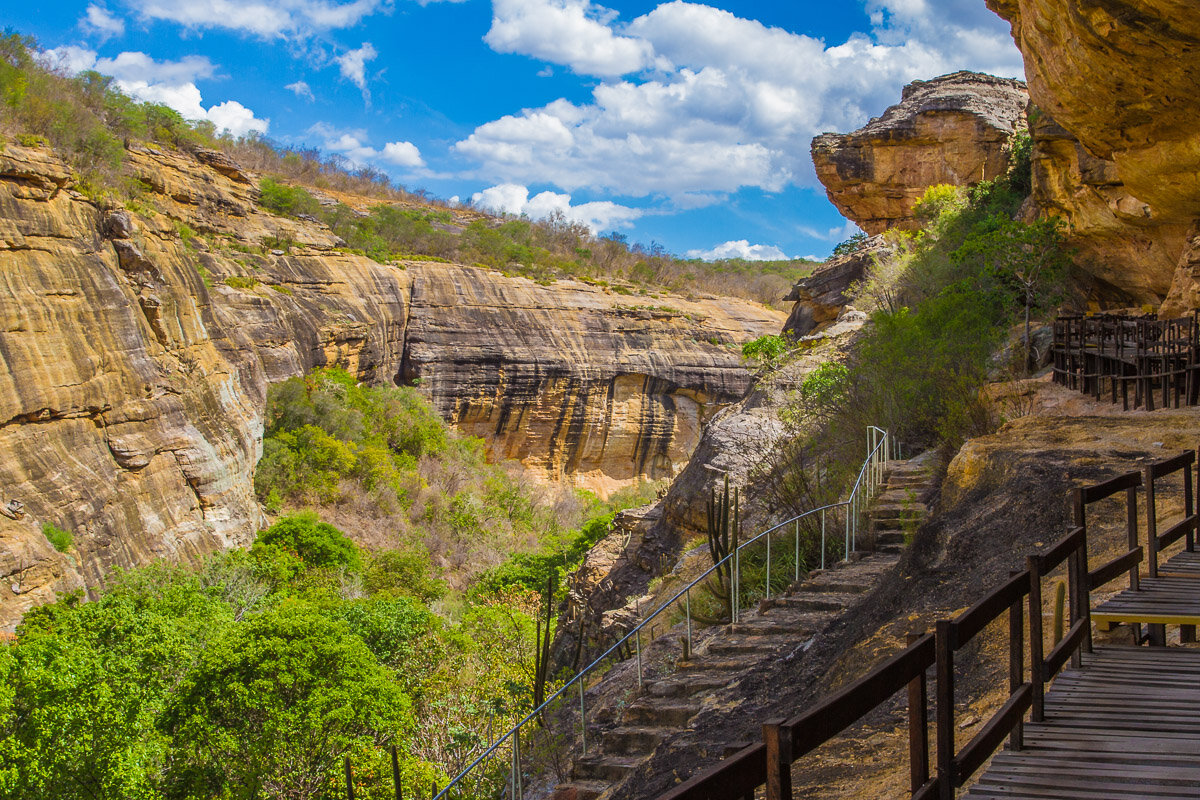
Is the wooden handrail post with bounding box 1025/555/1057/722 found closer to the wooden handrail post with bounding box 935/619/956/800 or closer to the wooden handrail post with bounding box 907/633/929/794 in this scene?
the wooden handrail post with bounding box 935/619/956/800

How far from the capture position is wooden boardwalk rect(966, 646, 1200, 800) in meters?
2.44

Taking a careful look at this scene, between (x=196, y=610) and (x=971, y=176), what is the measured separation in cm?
3113

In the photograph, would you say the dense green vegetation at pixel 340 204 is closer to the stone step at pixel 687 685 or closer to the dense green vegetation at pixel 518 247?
the dense green vegetation at pixel 518 247

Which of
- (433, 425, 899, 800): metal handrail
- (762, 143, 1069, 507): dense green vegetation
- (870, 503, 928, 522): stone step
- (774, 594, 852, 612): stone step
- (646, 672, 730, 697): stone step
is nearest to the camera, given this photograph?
(646, 672, 730, 697): stone step

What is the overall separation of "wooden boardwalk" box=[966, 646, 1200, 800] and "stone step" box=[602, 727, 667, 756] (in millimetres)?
4692

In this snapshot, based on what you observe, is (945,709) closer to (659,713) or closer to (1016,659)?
(1016,659)

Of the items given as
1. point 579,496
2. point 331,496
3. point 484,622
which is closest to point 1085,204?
point 484,622

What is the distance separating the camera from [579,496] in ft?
140

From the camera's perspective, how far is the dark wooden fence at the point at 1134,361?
11070mm

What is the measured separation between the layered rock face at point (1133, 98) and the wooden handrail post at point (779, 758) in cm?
1028

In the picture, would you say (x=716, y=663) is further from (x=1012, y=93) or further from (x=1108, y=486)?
(x=1012, y=93)

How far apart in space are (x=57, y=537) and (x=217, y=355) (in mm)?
10293

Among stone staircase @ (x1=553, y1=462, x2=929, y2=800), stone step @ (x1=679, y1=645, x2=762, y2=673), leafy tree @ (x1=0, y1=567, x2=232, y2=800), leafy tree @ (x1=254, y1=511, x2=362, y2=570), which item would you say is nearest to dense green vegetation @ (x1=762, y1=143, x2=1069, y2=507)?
stone staircase @ (x1=553, y1=462, x2=929, y2=800)

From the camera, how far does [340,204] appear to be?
172ft
